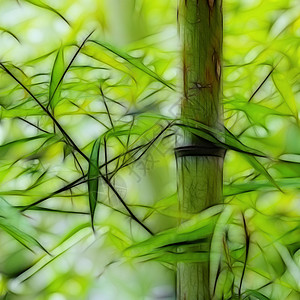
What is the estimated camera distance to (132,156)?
1.41ft

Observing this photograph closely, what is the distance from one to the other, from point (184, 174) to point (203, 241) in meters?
0.05

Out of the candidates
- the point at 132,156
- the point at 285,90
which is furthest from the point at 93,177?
the point at 285,90

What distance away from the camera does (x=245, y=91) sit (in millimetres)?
572

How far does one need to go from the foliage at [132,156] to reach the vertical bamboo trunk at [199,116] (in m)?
0.01

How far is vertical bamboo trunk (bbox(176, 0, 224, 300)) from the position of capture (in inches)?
15.2

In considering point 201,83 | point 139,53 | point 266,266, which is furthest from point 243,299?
point 139,53

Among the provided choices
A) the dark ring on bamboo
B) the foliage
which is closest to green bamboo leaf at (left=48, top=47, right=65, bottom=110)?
the foliage

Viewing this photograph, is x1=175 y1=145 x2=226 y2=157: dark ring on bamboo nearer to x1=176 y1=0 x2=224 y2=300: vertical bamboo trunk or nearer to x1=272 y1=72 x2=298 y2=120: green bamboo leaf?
x1=176 y1=0 x2=224 y2=300: vertical bamboo trunk

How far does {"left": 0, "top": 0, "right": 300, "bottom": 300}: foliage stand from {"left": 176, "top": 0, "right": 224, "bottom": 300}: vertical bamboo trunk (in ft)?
0.04

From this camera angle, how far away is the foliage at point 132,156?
40cm

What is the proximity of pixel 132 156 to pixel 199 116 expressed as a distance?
7cm

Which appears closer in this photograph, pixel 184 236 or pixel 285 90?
pixel 184 236

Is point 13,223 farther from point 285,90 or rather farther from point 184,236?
point 285,90

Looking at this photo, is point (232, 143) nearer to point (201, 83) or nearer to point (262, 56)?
point (201, 83)
